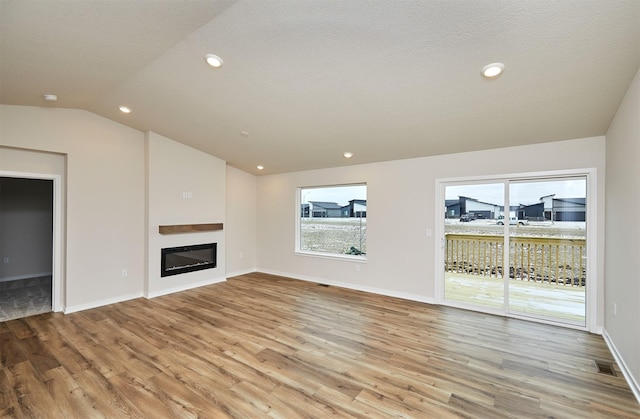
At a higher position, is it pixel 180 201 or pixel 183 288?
pixel 180 201

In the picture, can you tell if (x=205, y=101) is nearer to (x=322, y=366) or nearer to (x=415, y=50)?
(x=415, y=50)

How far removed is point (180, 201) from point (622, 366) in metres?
5.99

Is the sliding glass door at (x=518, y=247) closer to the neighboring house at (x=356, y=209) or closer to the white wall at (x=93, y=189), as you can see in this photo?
the neighboring house at (x=356, y=209)

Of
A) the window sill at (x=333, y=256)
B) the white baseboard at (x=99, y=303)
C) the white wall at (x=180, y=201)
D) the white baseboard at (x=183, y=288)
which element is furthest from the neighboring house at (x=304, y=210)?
the white baseboard at (x=99, y=303)

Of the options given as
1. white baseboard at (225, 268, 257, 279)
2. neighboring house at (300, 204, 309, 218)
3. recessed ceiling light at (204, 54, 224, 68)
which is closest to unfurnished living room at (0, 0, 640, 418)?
recessed ceiling light at (204, 54, 224, 68)

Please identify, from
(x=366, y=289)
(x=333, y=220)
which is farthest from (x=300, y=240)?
(x=366, y=289)

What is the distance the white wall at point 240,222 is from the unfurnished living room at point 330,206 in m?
0.31

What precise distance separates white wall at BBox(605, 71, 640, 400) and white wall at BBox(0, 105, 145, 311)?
238 inches

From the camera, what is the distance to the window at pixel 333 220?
542 cm

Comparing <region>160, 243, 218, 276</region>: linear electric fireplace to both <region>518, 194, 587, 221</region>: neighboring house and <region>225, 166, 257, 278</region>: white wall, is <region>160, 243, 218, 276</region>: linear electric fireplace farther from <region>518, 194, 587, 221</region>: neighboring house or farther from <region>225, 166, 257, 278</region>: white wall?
<region>518, 194, 587, 221</region>: neighboring house

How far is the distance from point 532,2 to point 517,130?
6.28 feet

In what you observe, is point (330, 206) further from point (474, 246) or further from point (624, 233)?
point (624, 233)

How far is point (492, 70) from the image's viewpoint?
2.38m

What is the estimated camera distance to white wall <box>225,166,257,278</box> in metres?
6.13
